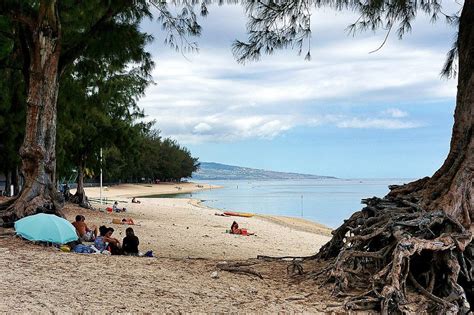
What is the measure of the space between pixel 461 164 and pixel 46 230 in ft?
21.6

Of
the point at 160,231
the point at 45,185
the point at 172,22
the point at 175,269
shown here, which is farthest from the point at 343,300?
the point at 160,231

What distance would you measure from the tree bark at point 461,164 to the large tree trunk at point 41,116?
7.23 metres

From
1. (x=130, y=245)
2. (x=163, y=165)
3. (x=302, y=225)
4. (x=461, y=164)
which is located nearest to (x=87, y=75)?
(x=130, y=245)

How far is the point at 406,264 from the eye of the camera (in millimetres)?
5984

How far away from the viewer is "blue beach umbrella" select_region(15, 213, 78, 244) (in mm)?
8969

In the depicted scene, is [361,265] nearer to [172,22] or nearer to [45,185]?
[172,22]

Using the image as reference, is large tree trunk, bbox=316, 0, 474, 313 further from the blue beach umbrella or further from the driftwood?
the blue beach umbrella

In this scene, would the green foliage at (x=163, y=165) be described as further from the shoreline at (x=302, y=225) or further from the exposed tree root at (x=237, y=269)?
the exposed tree root at (x=237, y=269)

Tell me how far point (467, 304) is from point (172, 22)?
7523 millimetres

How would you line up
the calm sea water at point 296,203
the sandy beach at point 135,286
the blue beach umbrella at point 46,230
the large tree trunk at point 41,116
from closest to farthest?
the sandy beach at point 135,286
the blue beach umbrella at point 46,230
the large tree trunk at point 41,116
the calm sea water at point 296,203

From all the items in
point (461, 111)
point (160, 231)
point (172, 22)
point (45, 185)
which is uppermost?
point (172, 22)

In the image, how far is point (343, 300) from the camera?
5.82 metres

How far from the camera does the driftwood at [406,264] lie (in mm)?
5711

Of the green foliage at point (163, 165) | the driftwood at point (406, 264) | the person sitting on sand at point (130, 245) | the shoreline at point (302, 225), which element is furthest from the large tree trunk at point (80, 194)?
the green foliage at point (163, 165)
